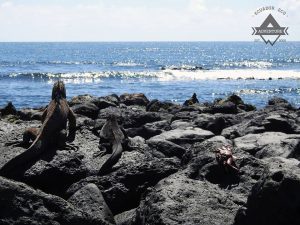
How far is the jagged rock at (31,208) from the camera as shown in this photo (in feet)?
21.1

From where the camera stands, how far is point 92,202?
767 centimetres

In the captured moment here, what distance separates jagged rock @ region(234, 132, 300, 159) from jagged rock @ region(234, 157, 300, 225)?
5.72 metres

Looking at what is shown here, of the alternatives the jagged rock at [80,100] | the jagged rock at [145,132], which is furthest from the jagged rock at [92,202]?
the jagged rock at [80,100]

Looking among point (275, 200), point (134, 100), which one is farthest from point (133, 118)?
point (275, 200)

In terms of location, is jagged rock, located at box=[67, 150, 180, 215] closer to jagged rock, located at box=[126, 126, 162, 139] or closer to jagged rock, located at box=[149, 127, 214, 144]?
jagged rock, located at box=[149, 127, 214, 144]

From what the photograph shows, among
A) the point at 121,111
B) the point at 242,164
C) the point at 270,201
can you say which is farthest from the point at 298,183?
the point at 121,111

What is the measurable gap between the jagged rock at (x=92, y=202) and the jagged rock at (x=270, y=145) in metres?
5.21

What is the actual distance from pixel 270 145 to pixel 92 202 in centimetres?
655

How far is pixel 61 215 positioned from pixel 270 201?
97.7 inches

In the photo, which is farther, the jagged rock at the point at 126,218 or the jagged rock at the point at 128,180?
the jagged rock at the point at 128,180

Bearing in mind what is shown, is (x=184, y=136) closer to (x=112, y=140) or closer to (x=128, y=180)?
(x=112, y=140)

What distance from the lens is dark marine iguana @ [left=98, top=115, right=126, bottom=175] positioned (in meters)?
9.12

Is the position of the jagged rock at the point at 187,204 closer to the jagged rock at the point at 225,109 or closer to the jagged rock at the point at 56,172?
the jagged rock at the point at 56,172

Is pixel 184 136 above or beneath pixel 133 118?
above
